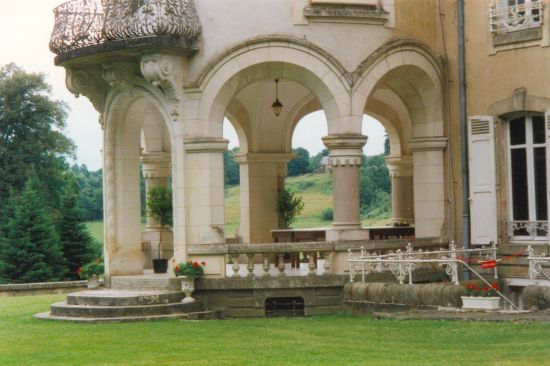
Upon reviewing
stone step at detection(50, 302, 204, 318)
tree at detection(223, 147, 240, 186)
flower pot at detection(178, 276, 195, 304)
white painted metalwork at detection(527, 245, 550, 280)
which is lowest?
stone step at detection(50, 302, 204, 318)

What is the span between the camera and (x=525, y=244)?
23.0 m

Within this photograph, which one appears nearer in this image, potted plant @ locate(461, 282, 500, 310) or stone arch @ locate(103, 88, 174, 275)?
potted plant @ locate(461, 282, 500, 310)

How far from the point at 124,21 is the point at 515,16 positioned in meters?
7.54

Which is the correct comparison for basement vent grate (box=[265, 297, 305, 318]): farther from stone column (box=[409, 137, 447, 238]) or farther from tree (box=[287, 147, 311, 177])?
tree (box=[287, 147, 311, 177])

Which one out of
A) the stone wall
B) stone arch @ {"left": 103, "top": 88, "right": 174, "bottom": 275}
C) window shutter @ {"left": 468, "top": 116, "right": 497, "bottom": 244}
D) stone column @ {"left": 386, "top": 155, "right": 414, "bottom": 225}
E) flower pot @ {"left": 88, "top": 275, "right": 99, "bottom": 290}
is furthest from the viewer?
stone column @ {"left": 386, "top": 155, "right": 414, "bottom": 225}

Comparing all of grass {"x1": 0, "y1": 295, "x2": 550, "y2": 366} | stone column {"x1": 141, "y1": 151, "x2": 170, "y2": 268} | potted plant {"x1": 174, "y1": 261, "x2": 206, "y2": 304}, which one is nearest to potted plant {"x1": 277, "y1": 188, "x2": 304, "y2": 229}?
stone column {"x1": 141, "y1": 151, "x2": 170, "y2": 268}

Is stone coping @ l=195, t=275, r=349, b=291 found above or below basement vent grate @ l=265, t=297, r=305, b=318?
above

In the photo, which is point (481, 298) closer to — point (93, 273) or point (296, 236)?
point (296, 236)

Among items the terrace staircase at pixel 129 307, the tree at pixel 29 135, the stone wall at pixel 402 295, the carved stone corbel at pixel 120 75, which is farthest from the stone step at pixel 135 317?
the tree at pixel 29 135

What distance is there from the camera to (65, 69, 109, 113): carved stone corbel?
24.6 m

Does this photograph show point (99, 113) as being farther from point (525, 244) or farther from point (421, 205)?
point (525, 244)

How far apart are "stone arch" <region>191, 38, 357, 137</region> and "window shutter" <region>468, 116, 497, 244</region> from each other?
2583mm

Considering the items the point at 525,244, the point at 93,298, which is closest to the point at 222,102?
the point at 93,298

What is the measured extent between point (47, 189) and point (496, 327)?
40.1 metres
